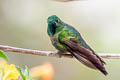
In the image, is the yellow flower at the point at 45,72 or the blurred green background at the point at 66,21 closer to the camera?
the yellow flower at the point at 45,72

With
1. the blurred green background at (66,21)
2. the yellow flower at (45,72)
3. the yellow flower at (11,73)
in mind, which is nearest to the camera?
the yellow flower at (11,73)

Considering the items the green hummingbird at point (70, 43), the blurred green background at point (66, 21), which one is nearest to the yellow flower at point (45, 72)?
the green hummingbird at point (70, 43)

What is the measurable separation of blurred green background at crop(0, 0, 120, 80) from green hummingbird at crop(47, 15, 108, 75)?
1852mm

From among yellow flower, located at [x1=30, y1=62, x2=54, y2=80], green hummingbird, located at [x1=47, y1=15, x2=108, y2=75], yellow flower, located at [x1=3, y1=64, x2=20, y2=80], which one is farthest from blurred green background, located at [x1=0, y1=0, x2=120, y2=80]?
yellow flower, located at [x1=3, y1=64, x2=20, y2=80]

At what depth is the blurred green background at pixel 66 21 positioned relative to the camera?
8.71 ft

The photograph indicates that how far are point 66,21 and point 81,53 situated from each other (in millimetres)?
2257

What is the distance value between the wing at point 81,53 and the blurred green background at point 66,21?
1.87 m

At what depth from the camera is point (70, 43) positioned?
68 cm

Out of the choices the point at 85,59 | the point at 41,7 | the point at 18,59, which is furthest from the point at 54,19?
the point at 41,7

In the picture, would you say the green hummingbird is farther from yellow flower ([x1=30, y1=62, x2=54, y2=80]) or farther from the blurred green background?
the blurred green background

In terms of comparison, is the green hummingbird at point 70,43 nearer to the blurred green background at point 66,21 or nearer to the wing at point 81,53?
the wing at point 81,53

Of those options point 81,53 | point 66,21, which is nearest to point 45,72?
point 81,53

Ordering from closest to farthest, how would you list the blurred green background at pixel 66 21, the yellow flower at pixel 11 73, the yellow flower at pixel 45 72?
the yellow flower at pixel 11 73 → the yellow flower at pixel 45 72 → the blurred green background at pixel 66 21

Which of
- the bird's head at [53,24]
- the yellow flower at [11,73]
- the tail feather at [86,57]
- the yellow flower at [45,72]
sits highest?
the bird's head at [53,24]
